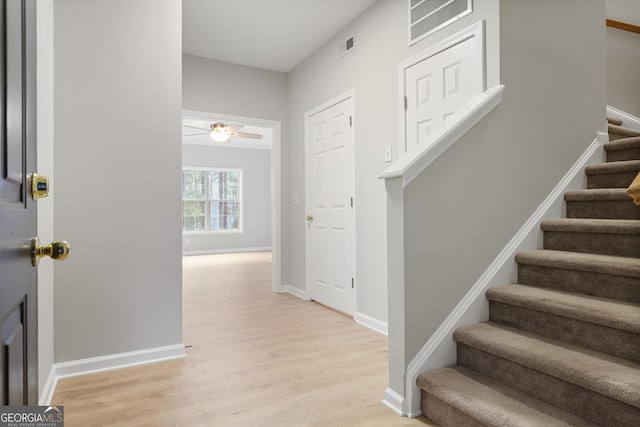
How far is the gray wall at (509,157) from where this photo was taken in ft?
6.23

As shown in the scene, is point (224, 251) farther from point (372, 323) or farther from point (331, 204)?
point (372, 323)

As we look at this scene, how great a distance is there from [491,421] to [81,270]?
93.0 inches

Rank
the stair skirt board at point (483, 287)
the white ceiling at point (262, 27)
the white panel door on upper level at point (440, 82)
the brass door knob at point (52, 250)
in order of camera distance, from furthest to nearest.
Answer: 1. the white ceiling at point (262, 27)
2. the white panel door on upper level at point (440, 82)
3. the stair skirt board at point (483, 287)
4. the brass door knob at point (52, 250)

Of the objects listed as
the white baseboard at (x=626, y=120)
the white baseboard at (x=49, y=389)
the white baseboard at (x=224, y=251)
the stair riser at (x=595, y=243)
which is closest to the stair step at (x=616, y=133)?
the white baseboard at (x=626, y=120)

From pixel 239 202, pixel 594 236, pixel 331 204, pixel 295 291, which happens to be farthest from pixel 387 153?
pixel 239 202

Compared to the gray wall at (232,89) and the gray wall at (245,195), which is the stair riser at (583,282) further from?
the gray wall at (245,195)

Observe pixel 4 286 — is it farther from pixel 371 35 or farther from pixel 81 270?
pixel 371 35

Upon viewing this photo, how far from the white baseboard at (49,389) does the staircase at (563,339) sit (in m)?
1.91

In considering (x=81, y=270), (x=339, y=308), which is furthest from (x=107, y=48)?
(x=339, y=308)

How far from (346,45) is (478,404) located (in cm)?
322

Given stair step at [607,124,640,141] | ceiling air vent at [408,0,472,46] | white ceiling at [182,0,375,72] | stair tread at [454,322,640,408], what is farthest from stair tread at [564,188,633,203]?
white ceiling at [182,0,375,72]

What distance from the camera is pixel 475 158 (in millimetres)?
2086

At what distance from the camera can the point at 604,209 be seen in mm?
2264

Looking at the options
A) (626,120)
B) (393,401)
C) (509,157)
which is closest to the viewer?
(393,401)
